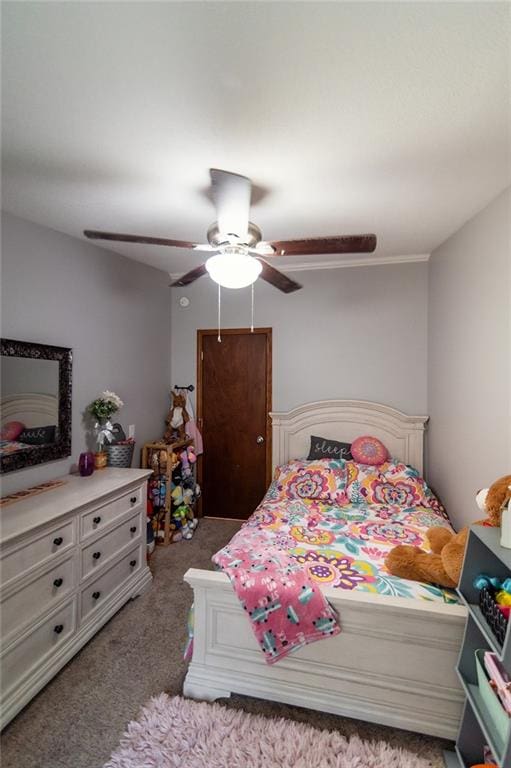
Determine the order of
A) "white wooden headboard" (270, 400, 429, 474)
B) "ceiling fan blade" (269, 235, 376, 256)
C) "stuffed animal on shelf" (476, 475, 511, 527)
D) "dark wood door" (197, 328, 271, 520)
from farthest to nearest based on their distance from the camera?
"dark wood door" (197, 328, 271, 520)
"white wooden headboard" (270, 400, 429, 474)
"ceiling fan blade" (269, 235, 376, 256)
"stuffed animal on shelf" (476, 475, 511, 527)

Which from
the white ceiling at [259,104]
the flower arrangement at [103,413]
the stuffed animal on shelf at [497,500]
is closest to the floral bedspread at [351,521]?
the stuffed animal on shelf at [497,500]

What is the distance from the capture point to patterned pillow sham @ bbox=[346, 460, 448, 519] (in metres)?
2.63

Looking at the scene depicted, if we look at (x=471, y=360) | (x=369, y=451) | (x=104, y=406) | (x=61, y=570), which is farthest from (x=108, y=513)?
(x=471, y=360)

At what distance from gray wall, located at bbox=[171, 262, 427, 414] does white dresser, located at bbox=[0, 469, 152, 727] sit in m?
1.83

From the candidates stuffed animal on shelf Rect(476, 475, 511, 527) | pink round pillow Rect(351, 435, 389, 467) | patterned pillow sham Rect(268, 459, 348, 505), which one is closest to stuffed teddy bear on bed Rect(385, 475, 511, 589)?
stuffed animal on shelf Rect(476, 475, 511, 527)

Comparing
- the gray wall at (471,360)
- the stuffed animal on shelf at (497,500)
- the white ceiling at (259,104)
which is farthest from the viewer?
the gray wall at (471,360)

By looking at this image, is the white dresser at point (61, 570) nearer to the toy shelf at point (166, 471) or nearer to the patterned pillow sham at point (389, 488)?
the toy shelf at point (166, 471)

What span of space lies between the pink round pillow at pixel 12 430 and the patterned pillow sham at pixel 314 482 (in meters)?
1.82

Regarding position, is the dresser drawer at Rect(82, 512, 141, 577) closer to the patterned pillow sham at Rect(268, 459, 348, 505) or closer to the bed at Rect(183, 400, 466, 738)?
the bed at Rect(183, 400, 466, 738)

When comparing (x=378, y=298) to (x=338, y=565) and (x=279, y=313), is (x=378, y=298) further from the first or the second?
(x=338, y=565)

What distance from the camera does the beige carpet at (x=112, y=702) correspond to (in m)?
1.45

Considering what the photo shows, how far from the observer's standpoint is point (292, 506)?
259cm

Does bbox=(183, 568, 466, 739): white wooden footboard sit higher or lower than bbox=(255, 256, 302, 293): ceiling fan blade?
lower

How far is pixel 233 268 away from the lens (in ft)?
5.49
